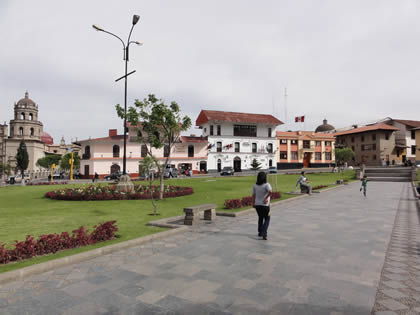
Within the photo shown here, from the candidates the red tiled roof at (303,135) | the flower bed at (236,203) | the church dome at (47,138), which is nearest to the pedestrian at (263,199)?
the flower bed at (236,203)

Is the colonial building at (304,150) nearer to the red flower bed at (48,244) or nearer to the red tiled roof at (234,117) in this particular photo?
the red tiled roof at (234,117)

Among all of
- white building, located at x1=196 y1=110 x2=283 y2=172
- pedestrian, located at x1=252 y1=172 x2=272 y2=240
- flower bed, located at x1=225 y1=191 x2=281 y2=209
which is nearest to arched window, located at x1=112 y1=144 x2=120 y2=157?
white building, located at x1=196 y1=110 x2=283 y2=172

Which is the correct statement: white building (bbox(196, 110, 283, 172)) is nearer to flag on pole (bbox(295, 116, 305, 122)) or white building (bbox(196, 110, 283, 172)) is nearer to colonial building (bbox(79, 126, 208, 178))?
colonial building (bbox(79, 126, 208, 178))

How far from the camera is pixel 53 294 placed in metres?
3.97

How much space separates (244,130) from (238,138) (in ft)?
7.94

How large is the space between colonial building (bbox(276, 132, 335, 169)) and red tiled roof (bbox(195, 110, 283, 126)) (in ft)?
13.5

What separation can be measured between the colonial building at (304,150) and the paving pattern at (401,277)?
5263cm

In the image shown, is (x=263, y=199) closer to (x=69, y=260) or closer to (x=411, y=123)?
(x=69, y=260)

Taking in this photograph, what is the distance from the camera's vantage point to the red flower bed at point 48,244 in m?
5.11

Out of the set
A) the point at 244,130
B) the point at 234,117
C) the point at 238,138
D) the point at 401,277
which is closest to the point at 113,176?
the point at 238,138

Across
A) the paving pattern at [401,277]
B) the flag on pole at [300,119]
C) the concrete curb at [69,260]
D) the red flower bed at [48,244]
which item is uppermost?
the flag on pole at [300,119]

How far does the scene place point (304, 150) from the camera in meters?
60.2

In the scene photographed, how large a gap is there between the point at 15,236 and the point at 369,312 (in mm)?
8480

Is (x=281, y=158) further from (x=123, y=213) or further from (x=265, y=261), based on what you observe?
(x=265, y=261)
